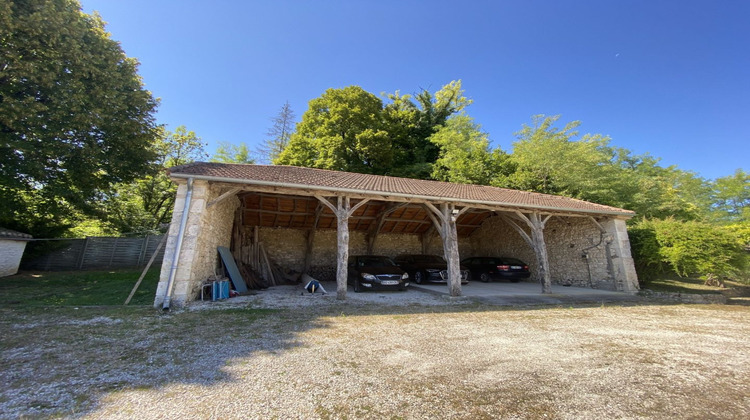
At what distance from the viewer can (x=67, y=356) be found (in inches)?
115

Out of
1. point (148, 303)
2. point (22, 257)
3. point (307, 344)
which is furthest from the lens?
point (22, 257)

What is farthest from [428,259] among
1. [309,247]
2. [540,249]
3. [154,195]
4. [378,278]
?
[154,195]

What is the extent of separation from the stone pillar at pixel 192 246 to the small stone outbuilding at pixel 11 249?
877cm

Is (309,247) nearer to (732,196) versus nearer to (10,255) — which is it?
(10,255)

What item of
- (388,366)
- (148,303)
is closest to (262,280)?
(148,303)

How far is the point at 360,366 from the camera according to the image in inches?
112

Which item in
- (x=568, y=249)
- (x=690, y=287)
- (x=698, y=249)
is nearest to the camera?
(x=698, y=249)

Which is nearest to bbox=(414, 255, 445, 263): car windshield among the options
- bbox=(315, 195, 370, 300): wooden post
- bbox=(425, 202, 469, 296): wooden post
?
bbox=(425, 202, 469, 296): wooden post

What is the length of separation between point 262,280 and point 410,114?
17063mm

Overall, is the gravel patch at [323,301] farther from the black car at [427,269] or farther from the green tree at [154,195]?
the green tree at [154,195]

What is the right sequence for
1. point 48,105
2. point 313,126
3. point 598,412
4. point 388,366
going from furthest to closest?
point 313,126
point 48,105
point 388,366
point 598,412

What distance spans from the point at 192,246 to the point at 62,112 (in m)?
6.96

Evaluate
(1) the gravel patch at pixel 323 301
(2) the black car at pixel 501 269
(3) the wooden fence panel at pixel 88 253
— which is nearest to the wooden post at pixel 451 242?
(1) the gravel patch at pixel 323 301

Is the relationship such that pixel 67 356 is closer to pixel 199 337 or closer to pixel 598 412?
pixel 199 337
